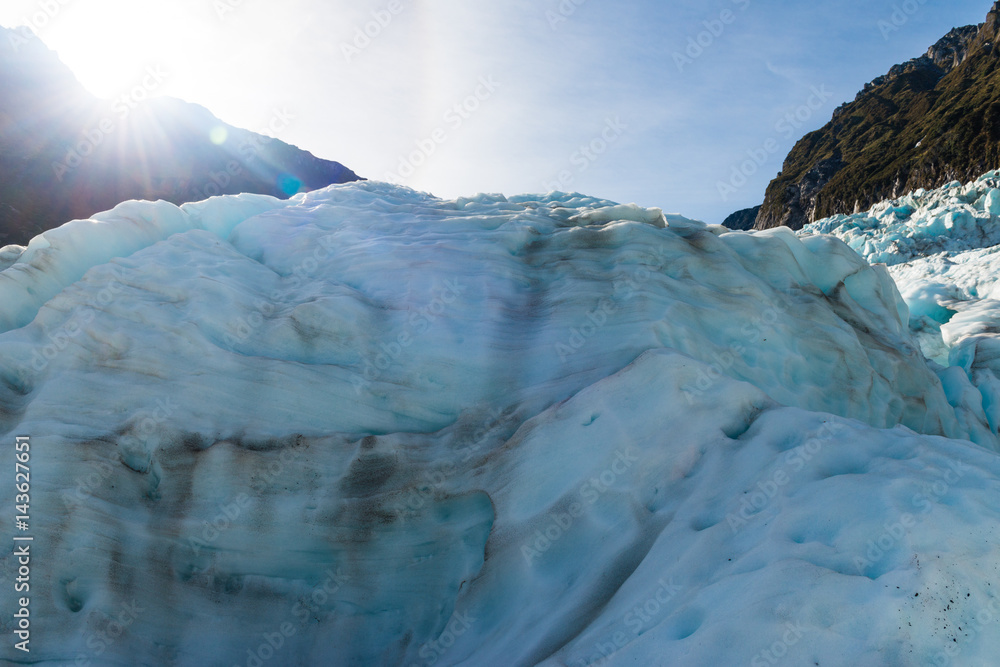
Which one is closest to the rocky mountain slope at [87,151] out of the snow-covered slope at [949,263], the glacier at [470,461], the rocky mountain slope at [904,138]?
the glacier at [470,461]

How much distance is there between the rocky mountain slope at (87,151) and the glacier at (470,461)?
4208 centimetres

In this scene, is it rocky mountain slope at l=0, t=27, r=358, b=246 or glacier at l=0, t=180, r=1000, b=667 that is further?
rocky mountain slope at l=0, t=27, r=358, b=246

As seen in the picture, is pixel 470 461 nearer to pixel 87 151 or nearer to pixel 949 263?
pixel 949 263

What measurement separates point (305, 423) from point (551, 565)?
2565 millimetres

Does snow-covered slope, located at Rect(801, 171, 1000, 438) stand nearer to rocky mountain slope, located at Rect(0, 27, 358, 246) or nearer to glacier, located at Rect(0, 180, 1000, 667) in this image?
glacier, located at Rect(0, 180, 1000, 667)

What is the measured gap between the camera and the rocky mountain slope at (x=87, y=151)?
137 ft

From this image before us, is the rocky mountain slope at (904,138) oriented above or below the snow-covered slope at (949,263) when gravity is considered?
above

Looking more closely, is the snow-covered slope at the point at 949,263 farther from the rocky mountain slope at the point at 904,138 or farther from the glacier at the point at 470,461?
the rocky mountain slope at the point at 904,138

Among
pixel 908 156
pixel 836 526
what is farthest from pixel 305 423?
pixel 908 156

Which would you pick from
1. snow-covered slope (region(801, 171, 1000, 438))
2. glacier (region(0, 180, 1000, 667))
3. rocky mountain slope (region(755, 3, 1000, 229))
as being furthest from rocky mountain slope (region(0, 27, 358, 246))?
rocky mountain slope (region(755, 3, 1000, 229))

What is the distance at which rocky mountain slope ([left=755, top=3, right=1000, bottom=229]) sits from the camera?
4612cm

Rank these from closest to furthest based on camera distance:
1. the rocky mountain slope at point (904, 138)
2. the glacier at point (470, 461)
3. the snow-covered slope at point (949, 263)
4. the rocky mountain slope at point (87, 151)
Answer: the glacier at point (470, 461)
the snow-covered slope at point (949, 263)
the rocky mountain slope at point (87, 151)
the rocky mountain slope at point (904, 138)

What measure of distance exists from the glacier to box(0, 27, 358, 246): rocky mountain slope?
138ft

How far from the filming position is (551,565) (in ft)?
12.3
